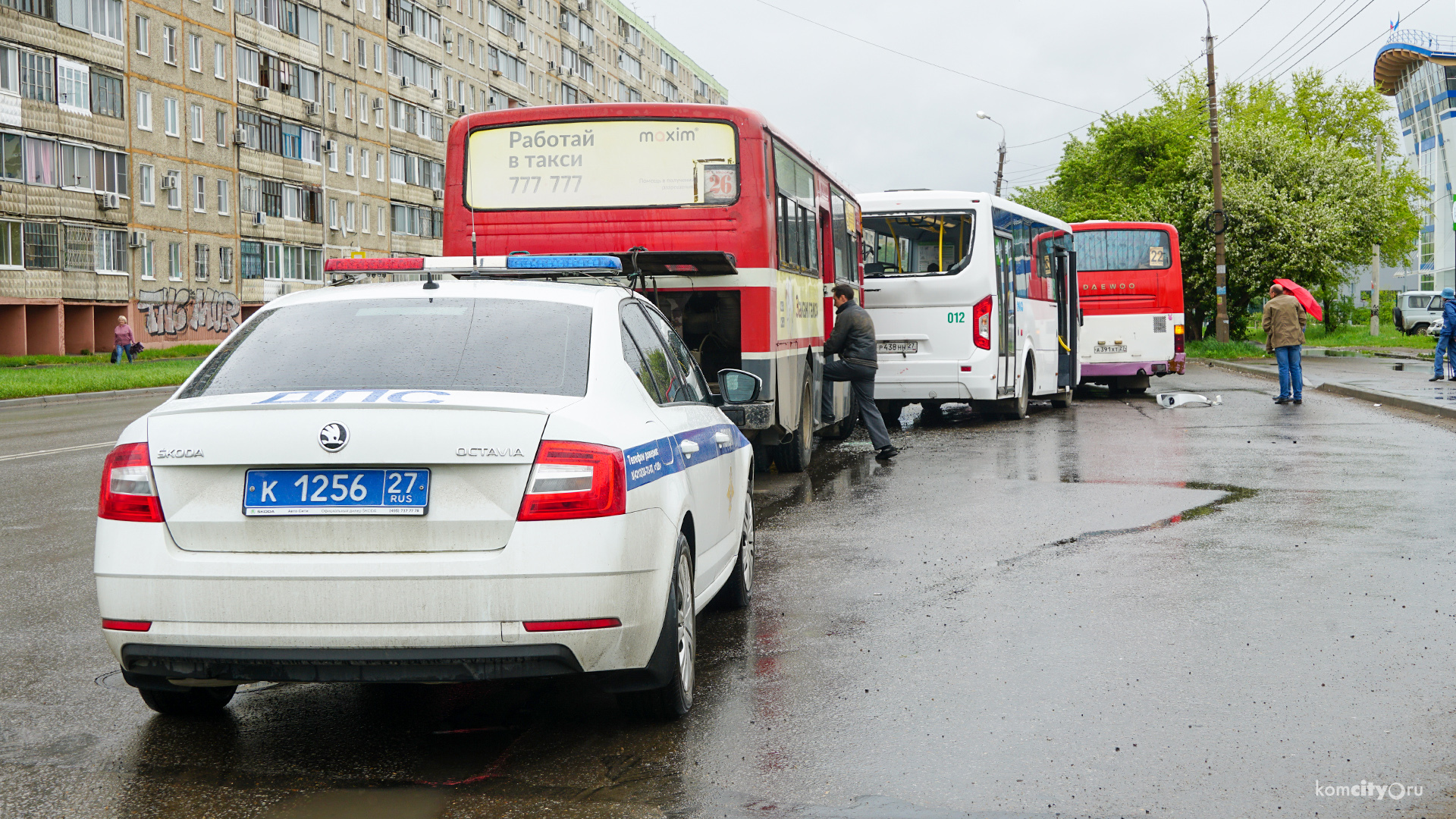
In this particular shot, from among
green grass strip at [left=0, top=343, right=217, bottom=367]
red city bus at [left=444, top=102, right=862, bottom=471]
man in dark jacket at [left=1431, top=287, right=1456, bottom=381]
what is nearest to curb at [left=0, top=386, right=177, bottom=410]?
green grass strip at [left=0, top=343, right=217, bottom=367]

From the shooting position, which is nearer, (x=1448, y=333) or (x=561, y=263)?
(x=561, y=263)

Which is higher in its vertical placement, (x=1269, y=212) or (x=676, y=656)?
(x=1269, y=212)

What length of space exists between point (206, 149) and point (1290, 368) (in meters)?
41.6

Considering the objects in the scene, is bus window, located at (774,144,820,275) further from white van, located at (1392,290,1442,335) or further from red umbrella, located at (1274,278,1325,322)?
white van, located at (1392,290,1442,335)

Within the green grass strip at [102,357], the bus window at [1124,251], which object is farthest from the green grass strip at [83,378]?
the bus window at [1124,251]

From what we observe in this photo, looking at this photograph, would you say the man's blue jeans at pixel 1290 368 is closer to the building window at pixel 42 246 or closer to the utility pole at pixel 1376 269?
the building window at pixel 42 246

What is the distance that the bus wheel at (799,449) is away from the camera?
13703 millimetres

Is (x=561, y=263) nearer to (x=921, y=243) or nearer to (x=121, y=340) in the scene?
(x=921, y=243)

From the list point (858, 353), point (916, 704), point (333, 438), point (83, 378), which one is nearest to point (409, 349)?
point (333, 438)

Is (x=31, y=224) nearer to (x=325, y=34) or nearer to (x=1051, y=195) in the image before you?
(x=325, y=34)

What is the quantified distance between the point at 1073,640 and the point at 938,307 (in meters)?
13.0

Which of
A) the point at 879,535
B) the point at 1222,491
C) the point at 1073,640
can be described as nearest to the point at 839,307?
the point at 1222,491

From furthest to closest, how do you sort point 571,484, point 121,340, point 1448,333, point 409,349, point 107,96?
point 107,96
point 121,340
point 1448,333
point 409,349
point 571,484
